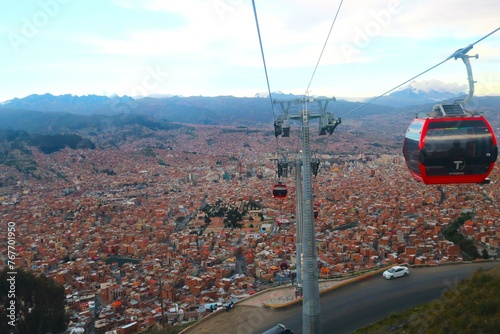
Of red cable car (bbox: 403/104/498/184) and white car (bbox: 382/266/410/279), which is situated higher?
red cable car (bbox: 403/104/498/184)

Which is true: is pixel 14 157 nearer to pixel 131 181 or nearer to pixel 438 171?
pixel 131 181

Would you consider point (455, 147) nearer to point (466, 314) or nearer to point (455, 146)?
point (455, 146)

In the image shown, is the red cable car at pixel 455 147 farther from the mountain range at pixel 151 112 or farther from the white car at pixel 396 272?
the mountain range at pixel 151 112

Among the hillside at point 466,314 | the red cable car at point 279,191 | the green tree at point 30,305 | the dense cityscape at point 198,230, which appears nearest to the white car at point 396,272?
the dense cityscape at point 198,230

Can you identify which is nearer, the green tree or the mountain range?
the green tree

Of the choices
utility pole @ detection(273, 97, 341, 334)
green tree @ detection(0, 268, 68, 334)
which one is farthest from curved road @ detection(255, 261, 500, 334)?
green tree @ detection(0, 268, 68, 334)

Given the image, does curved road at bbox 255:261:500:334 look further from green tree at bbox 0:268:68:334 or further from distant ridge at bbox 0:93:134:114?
distant ridge at bbox 0:93:134:114

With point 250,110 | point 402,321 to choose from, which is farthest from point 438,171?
point 250,110

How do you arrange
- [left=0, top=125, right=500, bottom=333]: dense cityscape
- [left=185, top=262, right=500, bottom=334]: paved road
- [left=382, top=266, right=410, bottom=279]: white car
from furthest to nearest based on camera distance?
[left=0, top=125, right=500, bottom=333]: dense cityscape → [left=382, top=266, right=410, bottom=279]: white car → [left=185, top=262, right=500, bottom=334]: paved road
